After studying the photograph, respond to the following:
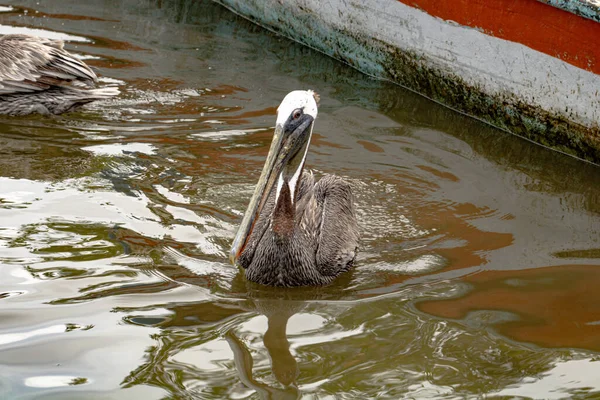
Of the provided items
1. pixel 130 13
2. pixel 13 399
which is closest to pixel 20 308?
pixel 13 399

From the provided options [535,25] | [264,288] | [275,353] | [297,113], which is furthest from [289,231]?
[535,25]

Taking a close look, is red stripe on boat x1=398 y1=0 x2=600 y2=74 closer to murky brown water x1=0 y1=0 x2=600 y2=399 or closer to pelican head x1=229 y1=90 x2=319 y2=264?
murky brown water x1=0 y1=0 x2=600 y2=399

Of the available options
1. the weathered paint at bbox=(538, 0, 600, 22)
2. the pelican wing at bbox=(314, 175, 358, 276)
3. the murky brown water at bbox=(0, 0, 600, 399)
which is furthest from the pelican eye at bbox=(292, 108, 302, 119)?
the weathered paint at bbox=(538, 0, 600, 22)

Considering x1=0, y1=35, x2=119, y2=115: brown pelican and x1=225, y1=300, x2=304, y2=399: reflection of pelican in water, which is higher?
x1=0, y1=35, x2=119, y2=115: brown pelican

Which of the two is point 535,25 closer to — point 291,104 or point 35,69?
point 291,104

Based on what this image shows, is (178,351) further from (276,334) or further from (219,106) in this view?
(219,106)

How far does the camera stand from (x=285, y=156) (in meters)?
4.35

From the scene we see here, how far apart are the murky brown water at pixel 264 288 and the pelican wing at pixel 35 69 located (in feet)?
0.82

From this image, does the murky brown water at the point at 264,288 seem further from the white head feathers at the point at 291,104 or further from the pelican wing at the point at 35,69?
the white head feathers at the point at 291,104

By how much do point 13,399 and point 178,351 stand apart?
2.31 feet

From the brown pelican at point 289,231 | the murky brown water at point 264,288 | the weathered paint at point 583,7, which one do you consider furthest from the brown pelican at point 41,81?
the weathered paint at point 583,7

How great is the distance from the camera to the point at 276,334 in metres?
3.98

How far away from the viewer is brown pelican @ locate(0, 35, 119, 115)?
6348 millimetres

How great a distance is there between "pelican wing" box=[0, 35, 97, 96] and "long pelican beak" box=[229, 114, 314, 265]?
2.57 metres
